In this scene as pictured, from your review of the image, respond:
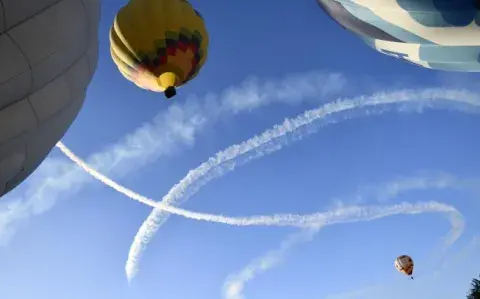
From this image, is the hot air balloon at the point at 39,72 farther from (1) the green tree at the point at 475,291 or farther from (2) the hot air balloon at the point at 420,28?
(1) the green tree at the point at 475,291

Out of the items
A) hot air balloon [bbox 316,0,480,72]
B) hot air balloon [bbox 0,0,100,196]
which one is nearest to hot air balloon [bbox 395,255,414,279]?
hot air balloon [bbox 316,0,480,72]

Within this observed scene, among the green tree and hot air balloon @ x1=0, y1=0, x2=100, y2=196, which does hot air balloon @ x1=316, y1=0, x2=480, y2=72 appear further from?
the green tree

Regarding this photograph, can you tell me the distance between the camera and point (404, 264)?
20656mm

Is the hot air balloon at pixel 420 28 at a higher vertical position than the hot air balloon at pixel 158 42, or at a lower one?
lower

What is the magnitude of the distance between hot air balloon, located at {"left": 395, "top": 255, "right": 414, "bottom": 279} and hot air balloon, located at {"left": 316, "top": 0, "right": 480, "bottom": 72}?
11.7 meters

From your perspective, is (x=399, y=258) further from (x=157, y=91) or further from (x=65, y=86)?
(x=65, y=86)

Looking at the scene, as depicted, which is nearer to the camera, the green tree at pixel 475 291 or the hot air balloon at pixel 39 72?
the hot air balloon at pixel 39 72

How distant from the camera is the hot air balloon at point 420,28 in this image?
8742mm

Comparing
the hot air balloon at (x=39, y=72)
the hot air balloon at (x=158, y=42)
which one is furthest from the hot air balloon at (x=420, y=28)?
the hot air balloon at (x=39, y=72)

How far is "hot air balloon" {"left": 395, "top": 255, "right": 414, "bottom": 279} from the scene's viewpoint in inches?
802

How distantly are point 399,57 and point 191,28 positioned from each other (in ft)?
11.8

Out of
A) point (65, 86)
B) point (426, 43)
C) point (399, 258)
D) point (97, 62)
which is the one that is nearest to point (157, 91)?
point (97, 62)

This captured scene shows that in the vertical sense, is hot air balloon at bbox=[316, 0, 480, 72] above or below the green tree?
below

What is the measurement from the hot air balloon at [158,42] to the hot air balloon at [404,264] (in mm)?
12890
